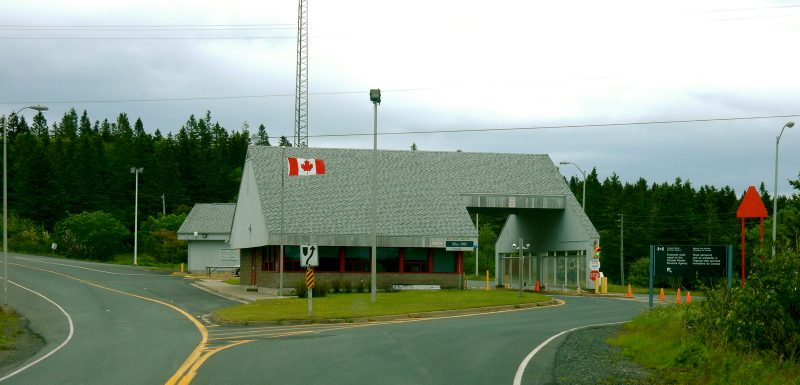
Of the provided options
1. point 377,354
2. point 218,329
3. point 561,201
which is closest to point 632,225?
point 561,201

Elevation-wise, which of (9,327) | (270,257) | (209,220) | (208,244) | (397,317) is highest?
(209,220)

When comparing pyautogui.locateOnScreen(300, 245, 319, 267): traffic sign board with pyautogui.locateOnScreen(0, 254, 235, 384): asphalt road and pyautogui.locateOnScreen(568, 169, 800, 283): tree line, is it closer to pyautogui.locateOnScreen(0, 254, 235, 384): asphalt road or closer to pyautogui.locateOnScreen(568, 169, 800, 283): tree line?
pyautogui.locateOnScreen(0, 254, 235, 384): asphalt road

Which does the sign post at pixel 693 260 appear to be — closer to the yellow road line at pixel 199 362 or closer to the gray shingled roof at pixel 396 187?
the yellow road line at pixel 199 362

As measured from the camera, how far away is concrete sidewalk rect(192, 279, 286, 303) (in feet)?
146

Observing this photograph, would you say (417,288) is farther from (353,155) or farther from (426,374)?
(426,374)

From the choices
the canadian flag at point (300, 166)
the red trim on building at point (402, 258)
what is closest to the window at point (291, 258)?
the red trim on building at point (402, 258)

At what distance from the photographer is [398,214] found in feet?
169

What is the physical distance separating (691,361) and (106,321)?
2317 centimetres

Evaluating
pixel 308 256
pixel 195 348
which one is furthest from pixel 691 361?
pixel 308 256

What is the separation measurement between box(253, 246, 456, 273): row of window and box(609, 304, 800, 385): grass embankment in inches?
1168

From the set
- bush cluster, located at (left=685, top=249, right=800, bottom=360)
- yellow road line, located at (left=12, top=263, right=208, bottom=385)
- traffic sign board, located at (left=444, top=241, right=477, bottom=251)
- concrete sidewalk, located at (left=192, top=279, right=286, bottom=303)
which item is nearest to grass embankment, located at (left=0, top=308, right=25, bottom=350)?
yellow road line, located at (left=12, top=263, right=208, bottom=385)

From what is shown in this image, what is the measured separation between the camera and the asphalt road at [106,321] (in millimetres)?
16219

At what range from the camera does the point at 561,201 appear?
54.5 metres

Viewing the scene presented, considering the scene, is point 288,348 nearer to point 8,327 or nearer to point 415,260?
point 8,327
